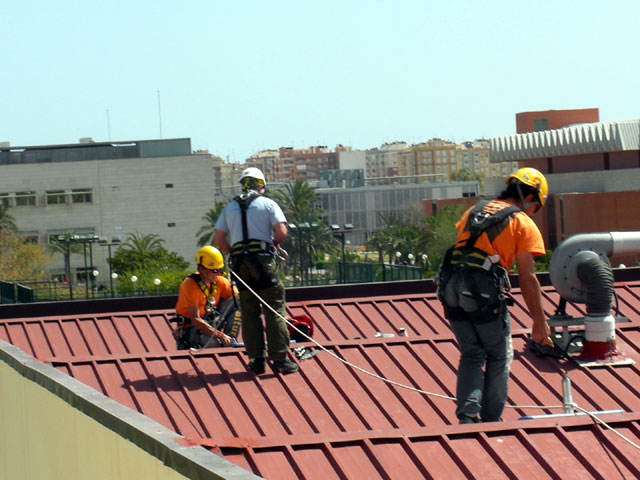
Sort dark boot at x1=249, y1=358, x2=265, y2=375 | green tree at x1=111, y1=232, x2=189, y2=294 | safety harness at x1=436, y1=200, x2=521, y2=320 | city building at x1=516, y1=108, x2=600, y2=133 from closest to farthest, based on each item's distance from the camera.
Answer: safety harness at x1=436, y1=200, x2=521, y2=320, dark boot at x1=249, y1=358, x2=265, y2=375, green tree at x1=111, y1=232, x2=189, y2=294, city building at x1=516, y1=108, x2=600, y2=133

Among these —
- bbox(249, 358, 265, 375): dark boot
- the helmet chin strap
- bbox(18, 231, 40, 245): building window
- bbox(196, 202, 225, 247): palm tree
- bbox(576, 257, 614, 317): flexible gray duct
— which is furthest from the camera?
bbox(18, 231, 40, 245): building window

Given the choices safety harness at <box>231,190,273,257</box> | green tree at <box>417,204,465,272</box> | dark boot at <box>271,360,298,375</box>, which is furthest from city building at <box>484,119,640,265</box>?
safety harness at <box>231,190,273,257</box>

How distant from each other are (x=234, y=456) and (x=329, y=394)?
101 inches

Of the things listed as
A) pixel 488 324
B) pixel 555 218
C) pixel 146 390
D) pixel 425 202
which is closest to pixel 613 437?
pixel 488 324

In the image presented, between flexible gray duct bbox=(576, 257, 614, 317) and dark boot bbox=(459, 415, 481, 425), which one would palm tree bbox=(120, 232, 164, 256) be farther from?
dark boot bbox=(459, 415, 481, 425)

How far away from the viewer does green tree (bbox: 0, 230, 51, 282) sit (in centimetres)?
8138

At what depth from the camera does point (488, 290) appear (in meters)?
7.77

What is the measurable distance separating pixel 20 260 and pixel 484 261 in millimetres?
79084

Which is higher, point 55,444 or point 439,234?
point 55,444

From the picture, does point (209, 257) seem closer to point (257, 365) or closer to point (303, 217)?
point (257, 365)

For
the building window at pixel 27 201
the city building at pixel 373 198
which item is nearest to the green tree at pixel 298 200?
the building window at pixel 27 201

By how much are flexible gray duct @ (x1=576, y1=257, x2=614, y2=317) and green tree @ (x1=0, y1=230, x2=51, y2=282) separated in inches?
2881

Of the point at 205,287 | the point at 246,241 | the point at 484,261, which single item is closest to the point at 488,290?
the point at 484,261

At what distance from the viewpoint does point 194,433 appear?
27.7 ft
